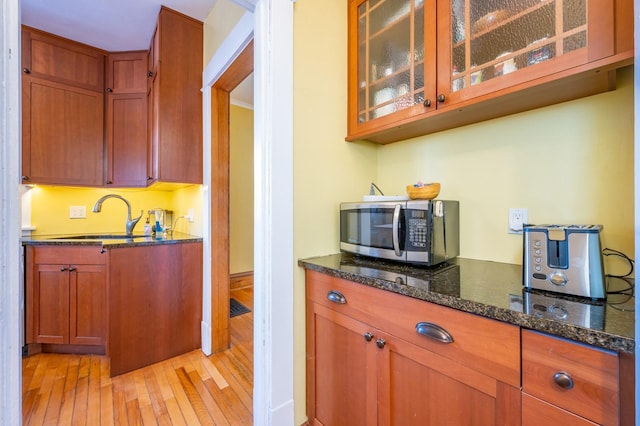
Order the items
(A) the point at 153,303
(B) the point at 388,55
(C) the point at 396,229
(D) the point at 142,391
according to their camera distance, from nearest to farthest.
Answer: (C) the point at 396,229
(B) the point at 388,55
(D) the point at 142,391
(A) the point at 153,303

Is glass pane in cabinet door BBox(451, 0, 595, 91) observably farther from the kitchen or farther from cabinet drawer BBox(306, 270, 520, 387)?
cabinet drawer BBox(306, 270, 520, 387)

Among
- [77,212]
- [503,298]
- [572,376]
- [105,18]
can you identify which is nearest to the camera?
[572,376]

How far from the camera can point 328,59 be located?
1480 millimetres

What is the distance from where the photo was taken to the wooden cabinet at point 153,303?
1.82 m

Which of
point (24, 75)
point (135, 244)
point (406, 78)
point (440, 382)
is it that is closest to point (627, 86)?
point (406, 78)

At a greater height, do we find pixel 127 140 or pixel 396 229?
pixel 127 140

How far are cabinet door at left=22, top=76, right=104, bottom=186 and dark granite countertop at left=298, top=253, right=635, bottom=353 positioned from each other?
8.12 feet

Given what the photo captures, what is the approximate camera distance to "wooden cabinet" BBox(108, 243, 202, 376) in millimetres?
1816

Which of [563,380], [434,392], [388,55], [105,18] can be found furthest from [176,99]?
[563,380]

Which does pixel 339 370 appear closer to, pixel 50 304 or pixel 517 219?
pixel 517 219

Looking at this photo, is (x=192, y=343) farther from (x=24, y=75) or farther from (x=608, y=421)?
(x=24, y=75)

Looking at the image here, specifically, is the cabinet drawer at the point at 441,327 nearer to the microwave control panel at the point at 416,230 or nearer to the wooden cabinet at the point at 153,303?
the microwave control panel at the point at 416,230

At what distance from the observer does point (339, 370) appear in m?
1.16

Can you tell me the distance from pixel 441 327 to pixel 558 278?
14.0 inches
